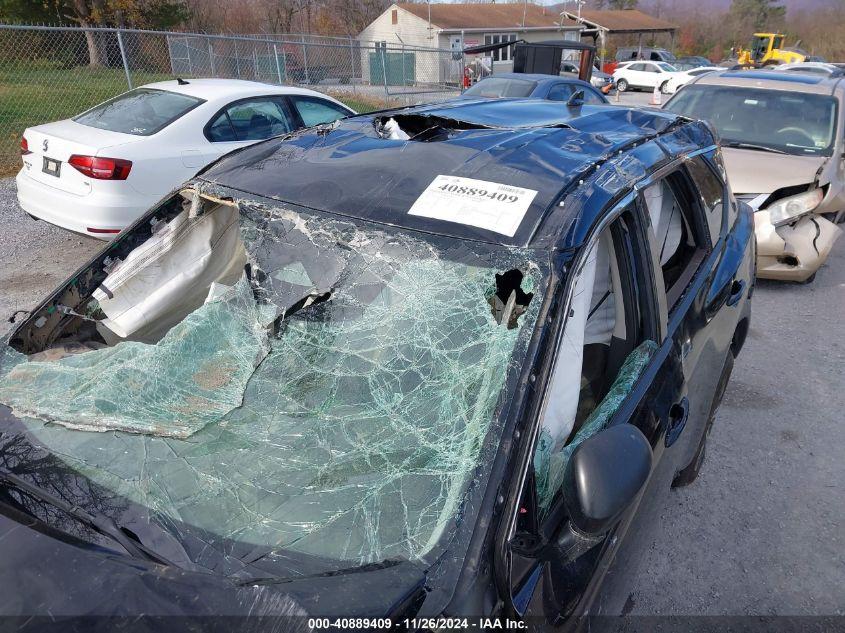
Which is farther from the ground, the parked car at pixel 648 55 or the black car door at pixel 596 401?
the black car door at pixel 596 401

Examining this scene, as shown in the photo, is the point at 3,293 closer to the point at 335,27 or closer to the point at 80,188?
the point at 80,188

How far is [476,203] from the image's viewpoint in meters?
1.71

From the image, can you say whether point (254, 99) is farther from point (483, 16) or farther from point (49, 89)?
point (483, 16)

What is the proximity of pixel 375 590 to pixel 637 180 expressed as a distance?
151 cm

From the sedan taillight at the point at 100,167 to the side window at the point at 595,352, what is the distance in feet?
14.1

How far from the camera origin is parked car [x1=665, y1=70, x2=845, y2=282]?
514 cm

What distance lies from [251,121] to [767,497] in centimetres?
533

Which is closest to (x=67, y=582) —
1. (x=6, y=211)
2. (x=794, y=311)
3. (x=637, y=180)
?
(x=637, y=180)

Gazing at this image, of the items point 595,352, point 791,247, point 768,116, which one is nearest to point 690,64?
point 768,116

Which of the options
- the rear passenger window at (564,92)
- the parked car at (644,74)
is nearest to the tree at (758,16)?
the parked car at (644,74)

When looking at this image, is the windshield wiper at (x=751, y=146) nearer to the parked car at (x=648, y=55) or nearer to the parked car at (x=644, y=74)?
the parked car at (x=644, y=74)

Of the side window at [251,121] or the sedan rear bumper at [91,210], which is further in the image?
the side window at [251,121]

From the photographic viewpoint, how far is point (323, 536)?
1432 mm

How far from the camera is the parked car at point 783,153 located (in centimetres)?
514
